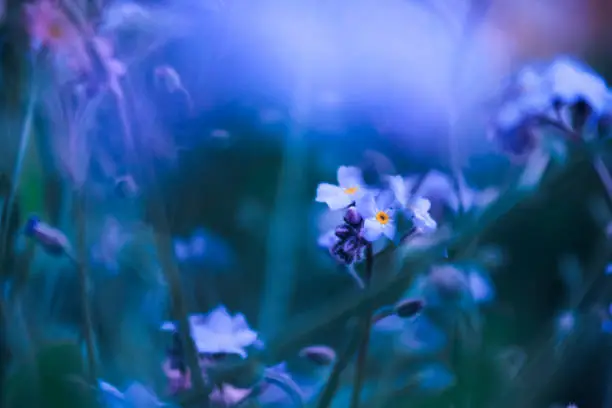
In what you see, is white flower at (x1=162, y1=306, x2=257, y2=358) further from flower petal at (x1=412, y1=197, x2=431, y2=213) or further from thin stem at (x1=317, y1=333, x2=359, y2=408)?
flower petal at (x1=412, y1=197, x2=431, y2=213)

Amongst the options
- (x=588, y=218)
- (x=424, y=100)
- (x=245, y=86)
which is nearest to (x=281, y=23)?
(x=245, y=86)

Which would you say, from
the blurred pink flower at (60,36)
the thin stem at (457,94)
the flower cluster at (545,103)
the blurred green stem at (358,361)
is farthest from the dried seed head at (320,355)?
the blurred pink flower at (60,36)

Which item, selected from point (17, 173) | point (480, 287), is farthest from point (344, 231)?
point (17, 173)

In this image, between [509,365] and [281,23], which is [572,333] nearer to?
[509,365]

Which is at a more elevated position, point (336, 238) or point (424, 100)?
point (424, 100)

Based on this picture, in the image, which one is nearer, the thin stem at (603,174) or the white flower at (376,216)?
the white flower at (376,216)

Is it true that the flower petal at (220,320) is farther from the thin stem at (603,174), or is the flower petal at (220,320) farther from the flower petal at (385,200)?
the thin stem at (603,174)
